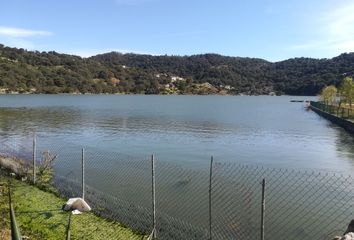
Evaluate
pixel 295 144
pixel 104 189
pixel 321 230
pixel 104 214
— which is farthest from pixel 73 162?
pixel 295 144

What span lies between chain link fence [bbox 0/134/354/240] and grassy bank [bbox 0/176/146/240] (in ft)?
1.52

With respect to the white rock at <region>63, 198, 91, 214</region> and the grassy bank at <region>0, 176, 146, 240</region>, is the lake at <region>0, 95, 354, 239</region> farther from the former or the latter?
the grassy bank at <region>0, 176, 146, 240</region>

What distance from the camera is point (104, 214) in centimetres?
1305

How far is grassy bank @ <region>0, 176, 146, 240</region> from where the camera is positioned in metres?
10.8

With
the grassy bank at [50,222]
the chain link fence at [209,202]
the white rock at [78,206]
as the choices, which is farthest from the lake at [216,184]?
the grassy bank at [50,222]

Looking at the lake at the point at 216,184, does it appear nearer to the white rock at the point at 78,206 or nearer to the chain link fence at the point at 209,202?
the chain link fence at the point at 209,202

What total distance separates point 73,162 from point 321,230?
48.4 feet

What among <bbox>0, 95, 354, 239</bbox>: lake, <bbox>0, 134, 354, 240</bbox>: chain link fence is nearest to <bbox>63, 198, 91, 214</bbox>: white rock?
<bbox>0, 134, 354, 240</bbox>: chain link fence

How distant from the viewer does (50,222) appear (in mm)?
11719

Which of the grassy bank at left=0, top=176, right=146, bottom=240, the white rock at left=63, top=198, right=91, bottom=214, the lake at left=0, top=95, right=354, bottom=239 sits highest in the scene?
the white rock at left=63, top=198, right=91, bottom=214

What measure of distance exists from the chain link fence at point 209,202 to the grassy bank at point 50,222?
0.46m

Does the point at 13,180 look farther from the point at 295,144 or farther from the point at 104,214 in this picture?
the point at 295,144

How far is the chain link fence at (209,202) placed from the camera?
13.2 meters

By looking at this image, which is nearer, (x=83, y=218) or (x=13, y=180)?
(x=83, y=218)
